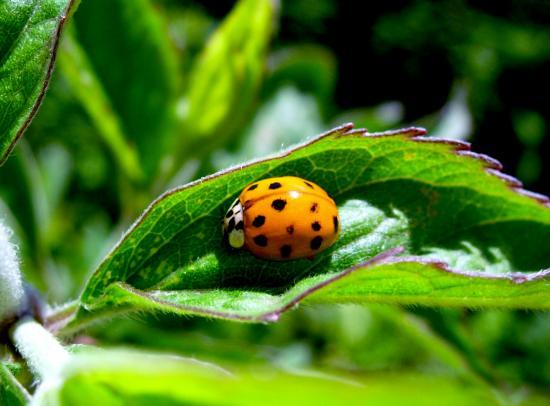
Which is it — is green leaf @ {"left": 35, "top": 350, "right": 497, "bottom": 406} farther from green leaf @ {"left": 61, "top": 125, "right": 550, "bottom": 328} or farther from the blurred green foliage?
the blurred green foliage

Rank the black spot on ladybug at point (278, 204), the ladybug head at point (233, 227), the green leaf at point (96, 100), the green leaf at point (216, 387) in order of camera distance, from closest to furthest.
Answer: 1. the green leaf at point (216, 387)
2. the ladybug head at point (233, 227)
3. the black spot on ladybug at point (278, 204)
4. the green leaf at point (96, 100)

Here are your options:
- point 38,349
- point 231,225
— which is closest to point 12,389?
point 38,349

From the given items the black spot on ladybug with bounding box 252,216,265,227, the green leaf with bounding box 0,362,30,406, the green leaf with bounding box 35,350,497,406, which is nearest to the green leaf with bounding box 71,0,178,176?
the black spot on ladybug with bounding box 252,216,265,227

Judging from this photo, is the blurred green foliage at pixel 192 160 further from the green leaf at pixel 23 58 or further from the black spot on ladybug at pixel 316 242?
the green leaf at pixel 23 58

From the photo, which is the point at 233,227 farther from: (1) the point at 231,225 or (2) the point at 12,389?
(2) the point at 12,389

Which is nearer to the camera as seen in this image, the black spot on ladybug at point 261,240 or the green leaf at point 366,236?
the green leaf at point 366,236

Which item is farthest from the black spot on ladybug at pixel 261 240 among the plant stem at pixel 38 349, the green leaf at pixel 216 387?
the green leaf at pixel 216 387

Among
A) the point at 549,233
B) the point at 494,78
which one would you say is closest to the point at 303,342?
the point at 549,233
